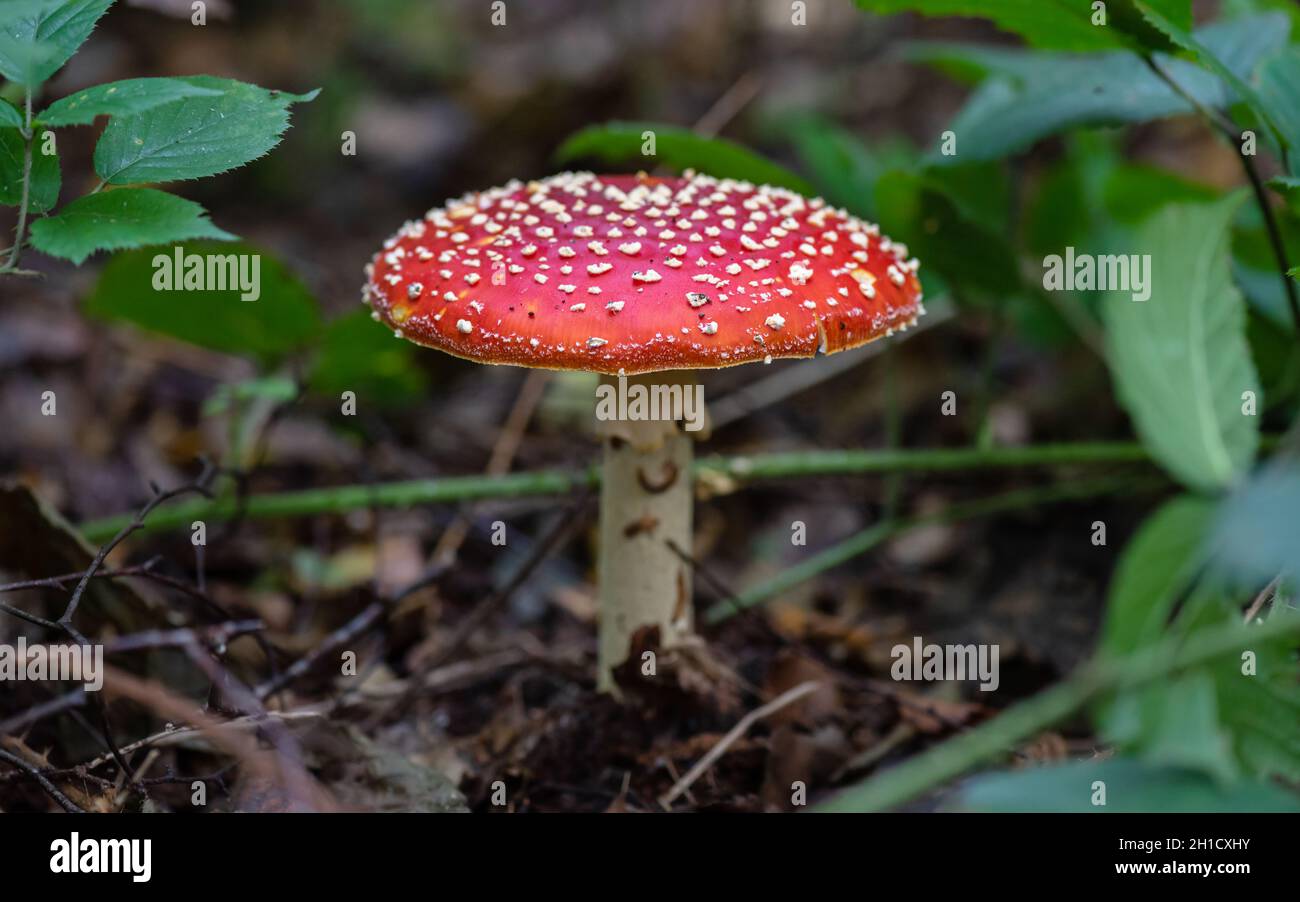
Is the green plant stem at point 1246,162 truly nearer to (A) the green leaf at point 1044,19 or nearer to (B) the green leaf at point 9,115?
(A) the green leaf at point 1044,19

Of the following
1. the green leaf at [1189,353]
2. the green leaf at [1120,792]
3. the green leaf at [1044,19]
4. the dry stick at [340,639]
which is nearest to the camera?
the green leaf at [1120,792]

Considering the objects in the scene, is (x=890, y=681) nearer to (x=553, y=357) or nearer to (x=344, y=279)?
(x=553, y=357)

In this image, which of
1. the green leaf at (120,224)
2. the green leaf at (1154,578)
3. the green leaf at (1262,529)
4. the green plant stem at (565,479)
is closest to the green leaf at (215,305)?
the green plant stem at (565,479)

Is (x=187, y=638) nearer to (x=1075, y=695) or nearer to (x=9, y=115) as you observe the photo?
(x=9, y=115)

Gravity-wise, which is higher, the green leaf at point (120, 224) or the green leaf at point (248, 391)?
the green leaf at point (248, 391)
